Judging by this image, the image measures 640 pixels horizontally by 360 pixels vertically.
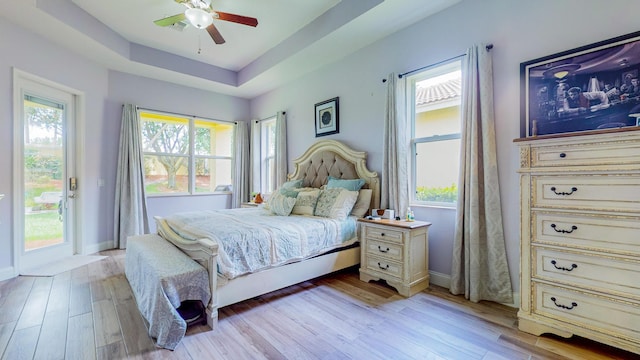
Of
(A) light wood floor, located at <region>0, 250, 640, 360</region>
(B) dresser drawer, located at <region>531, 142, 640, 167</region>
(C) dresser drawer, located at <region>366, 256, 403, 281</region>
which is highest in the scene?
(B) dresser drawer, located at <region>531, 142, 640, 167</region>

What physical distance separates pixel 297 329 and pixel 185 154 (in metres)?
4.22

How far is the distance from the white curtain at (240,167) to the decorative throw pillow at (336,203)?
281 cm

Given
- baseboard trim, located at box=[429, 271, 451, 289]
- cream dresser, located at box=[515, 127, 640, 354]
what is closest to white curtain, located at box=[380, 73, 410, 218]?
baseboard trim, located at box=[429, 271, 451, 289]

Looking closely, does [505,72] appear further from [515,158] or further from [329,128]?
[329,128]

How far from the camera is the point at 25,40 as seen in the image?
317 cm

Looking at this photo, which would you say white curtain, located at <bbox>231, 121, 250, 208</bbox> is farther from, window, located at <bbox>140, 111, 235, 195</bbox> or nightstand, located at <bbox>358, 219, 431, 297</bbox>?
nightstand, located at <bbox>358, 219, 431, 297</bbox>

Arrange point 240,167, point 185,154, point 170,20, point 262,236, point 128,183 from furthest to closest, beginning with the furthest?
point 240,167, point 185,154, point 128,183, point 170,20, point 262,236

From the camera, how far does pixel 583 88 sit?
2.05 m

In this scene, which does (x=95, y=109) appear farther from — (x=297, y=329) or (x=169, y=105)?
(x=297, y=329)

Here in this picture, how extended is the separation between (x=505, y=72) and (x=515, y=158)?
2.50 ft

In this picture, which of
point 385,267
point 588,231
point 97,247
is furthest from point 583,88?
point 97,247

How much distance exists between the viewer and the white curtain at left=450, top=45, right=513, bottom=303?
95.3 inches

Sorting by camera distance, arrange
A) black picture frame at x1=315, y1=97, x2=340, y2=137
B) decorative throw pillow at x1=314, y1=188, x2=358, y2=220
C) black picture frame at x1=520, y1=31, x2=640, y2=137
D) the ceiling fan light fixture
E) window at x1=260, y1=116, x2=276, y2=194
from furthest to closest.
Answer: window at x1=260, y1=116, x2=276, y2=194, black picture frame at x1=315, y1=97, x2=340, y2=137, decorative throw pillow at x1=314, y1=188, x2=358, y2=220, the ceiling fan light fixture, black picture frame at x1=520, y1=31, x2=640, y2=137

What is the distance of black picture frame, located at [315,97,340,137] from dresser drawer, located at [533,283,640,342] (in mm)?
2859
